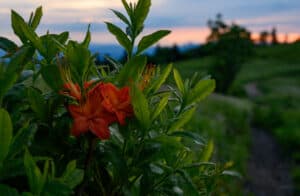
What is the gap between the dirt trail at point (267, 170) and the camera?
966cm

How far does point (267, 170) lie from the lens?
11.2 m

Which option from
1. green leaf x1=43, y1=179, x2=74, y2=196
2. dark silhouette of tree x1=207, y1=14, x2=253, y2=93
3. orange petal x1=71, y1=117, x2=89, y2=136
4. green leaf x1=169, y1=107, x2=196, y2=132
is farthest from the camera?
dark silhouette of tree x1=207, y1=14, x2=253, y2=93

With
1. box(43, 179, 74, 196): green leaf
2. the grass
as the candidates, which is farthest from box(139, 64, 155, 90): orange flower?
the grass

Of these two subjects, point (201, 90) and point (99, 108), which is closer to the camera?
Result: point (99, 108)

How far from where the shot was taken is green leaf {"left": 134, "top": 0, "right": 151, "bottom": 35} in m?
1.38

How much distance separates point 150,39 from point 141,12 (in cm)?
7

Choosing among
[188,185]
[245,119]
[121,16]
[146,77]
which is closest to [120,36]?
[121,16]

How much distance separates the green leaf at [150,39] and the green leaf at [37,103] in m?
0.28

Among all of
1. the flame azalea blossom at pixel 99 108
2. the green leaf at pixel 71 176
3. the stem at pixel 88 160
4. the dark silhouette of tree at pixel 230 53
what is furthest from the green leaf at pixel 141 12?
the dark silhouette of tree at pixel 230 53

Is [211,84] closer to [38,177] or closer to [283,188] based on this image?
[38,177]

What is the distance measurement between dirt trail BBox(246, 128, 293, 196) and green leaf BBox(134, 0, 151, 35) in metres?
8.11

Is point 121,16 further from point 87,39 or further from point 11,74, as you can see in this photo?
point 11,74

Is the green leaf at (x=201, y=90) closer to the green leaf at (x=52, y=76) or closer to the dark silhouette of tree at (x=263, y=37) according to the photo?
the green leaf at (x=52, y=76)

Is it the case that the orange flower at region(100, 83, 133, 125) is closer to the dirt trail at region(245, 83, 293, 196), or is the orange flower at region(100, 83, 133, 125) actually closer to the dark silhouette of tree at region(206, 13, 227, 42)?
the dirt trail at region(245, 83, 293, 196)
